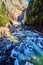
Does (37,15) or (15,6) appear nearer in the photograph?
(37,15)

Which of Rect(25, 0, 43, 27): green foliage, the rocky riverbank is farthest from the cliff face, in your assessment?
the rocky riverbank

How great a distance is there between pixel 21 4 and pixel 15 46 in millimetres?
74241

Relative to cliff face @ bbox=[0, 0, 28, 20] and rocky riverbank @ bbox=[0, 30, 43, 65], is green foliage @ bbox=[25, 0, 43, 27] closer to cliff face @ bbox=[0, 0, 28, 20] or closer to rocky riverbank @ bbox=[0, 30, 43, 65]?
rocky riverbank @ bbox=[0, 30, 43, 65]

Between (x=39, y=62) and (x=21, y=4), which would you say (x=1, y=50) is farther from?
(x=21, y=4)

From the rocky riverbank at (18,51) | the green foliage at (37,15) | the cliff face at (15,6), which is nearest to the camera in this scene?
the rocky riverbank at (18,51)

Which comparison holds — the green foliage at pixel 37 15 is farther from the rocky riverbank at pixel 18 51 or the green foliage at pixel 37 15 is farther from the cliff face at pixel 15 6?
the cliff face at pixel 15 6

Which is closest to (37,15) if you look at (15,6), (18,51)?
(18,51)

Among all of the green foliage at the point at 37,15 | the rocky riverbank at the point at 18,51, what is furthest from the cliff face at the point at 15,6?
the rocky riverbank at the point at 18,51

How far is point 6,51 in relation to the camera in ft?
76.6

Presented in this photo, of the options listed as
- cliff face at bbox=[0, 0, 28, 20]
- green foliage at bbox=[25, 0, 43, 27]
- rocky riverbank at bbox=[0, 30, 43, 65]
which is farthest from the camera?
cliff face at bbox=[0, 0, 28, 20]

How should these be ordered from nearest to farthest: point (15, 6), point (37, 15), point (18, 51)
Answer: point (18, 51) < point (37, 15) < point (15, 6)

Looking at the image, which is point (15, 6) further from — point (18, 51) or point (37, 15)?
point (18, 51)

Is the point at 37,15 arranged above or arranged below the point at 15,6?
below

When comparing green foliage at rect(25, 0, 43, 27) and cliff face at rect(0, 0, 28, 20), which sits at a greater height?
cliff face at rect(0, 0, 28, 20)
